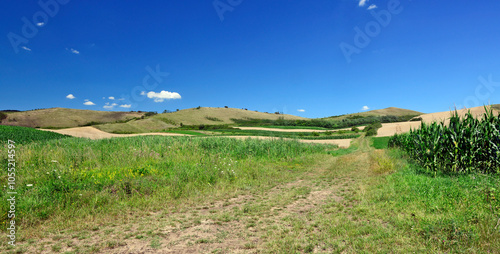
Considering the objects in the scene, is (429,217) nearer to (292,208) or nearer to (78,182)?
(292,208)

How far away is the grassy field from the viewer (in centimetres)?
455

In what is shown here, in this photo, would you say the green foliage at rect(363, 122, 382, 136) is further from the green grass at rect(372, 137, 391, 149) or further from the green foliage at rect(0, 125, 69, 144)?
the green foliage at rect(0, 125, 69, 144)

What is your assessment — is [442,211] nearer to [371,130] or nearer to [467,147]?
[467,147]

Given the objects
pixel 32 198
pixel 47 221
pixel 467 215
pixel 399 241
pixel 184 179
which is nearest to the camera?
pixel 399 241

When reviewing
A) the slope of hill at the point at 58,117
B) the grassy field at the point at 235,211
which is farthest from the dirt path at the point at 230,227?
the slope of hill at the point at 58,117

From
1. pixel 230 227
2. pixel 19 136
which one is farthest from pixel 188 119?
pixel 230 227

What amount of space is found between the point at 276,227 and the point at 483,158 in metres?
10.5

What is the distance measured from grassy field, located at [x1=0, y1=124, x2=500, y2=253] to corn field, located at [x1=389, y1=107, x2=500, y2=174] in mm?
1278

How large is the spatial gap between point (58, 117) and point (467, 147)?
97.2 metres

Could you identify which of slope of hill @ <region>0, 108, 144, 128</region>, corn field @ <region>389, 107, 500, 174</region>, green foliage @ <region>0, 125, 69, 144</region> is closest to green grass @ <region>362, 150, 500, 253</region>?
corn field @ <region>389, 107, 500, 174</region>

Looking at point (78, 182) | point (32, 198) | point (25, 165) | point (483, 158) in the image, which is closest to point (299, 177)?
point (483, 158)

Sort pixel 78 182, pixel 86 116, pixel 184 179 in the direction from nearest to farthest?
pixel 78 182 → pixel 184 179 → pixel 86 116

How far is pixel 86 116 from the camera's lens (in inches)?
3455

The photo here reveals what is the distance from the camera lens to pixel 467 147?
34.3 ft
